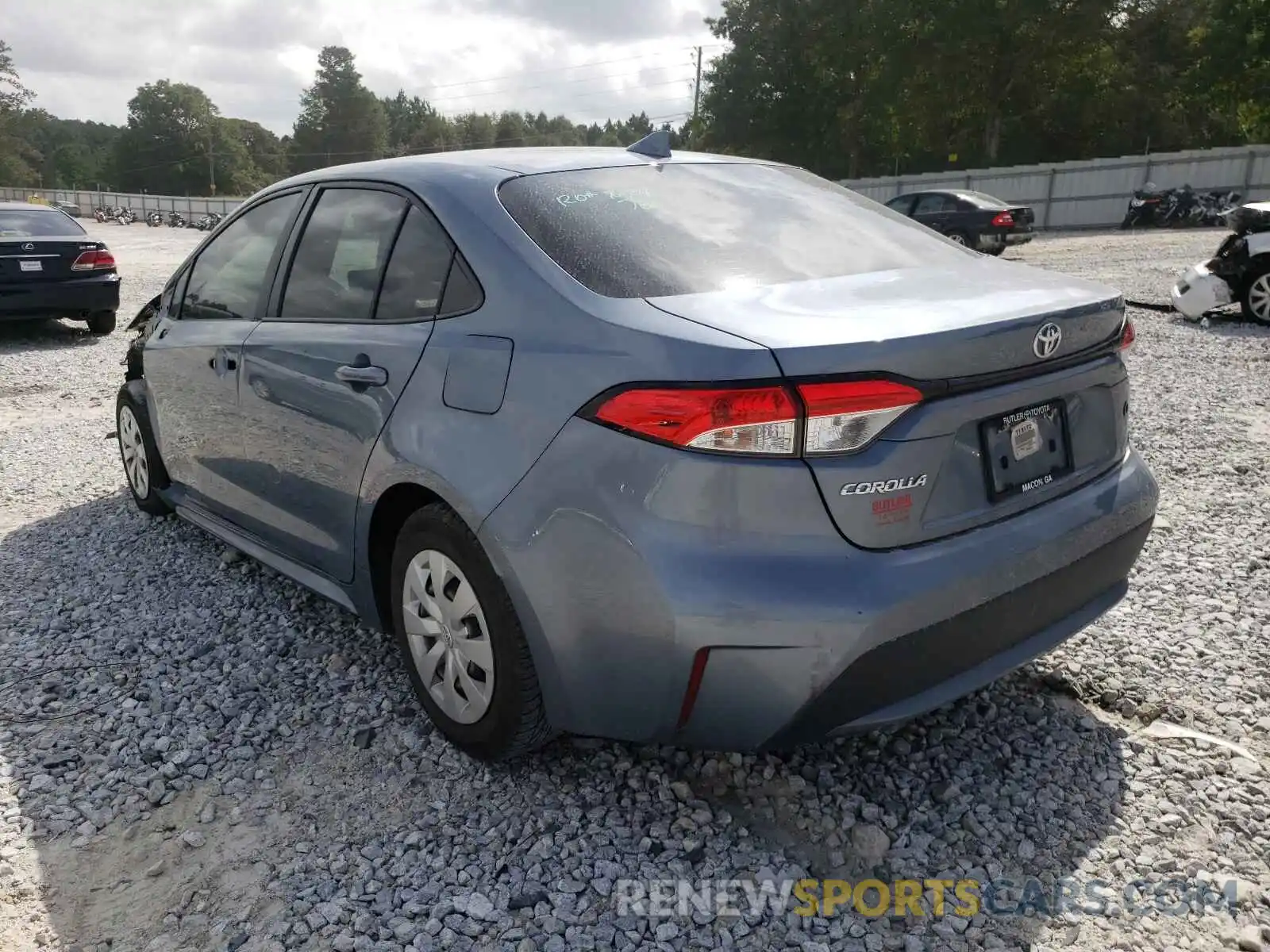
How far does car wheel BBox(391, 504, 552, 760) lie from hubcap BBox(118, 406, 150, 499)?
2.57 meters

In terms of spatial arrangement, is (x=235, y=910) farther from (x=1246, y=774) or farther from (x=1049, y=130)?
(x=1049, y=130)

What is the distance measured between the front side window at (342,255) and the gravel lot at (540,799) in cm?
125

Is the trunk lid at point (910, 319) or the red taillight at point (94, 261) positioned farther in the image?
the red taillight at point (94, 261)

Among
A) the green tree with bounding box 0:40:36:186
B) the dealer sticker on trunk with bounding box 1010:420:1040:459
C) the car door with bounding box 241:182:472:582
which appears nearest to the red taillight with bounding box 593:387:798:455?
the dealer sticker on trunk with bounding box 1010:420:1040:459

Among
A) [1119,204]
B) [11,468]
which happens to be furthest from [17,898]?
[1119,204]

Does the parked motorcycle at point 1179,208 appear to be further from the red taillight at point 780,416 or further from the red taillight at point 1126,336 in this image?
the red taillight at point 780,416

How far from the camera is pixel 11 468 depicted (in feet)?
19.7

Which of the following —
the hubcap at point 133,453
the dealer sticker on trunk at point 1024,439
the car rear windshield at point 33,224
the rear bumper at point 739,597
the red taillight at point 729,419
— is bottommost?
the hubcap at point 133,453

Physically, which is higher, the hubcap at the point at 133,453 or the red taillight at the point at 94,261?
the red taillight at the point at 94,261

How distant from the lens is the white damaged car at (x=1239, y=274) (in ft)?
31.2

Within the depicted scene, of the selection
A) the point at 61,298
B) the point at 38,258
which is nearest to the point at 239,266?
the point at 38,258

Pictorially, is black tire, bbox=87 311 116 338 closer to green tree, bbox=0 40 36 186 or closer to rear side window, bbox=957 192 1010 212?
rear side window, bbox=957 192 1010 212

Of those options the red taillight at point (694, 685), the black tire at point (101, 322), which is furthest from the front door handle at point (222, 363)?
the black tire at point (101, 322)

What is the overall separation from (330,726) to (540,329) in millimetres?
1534
